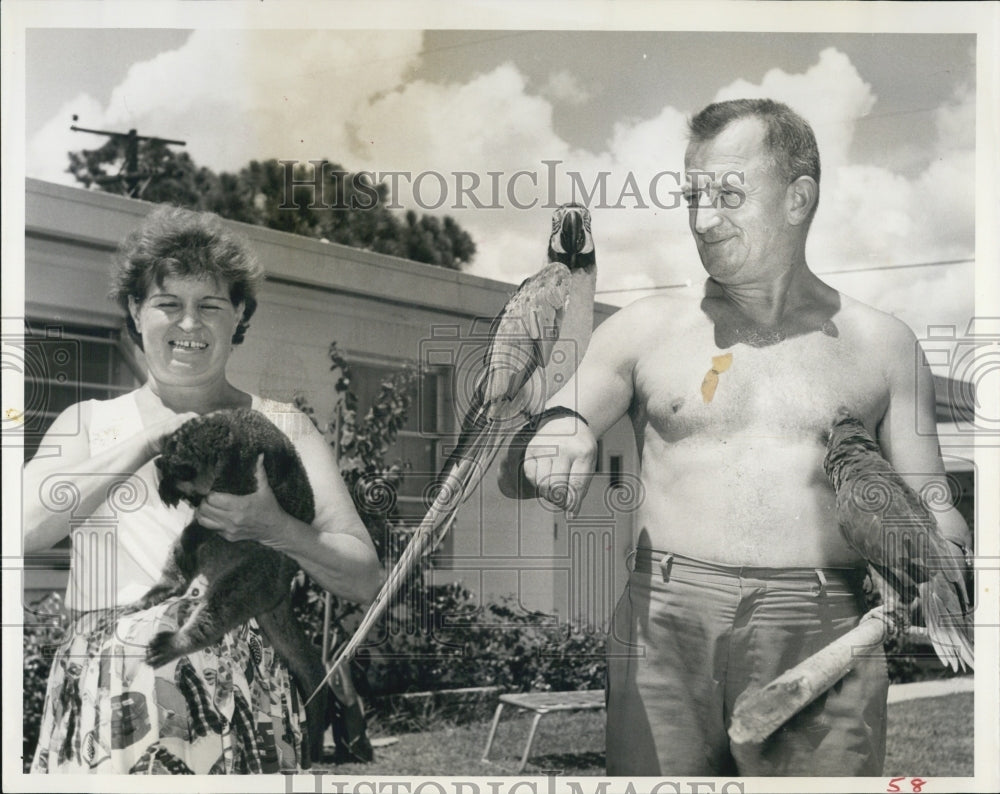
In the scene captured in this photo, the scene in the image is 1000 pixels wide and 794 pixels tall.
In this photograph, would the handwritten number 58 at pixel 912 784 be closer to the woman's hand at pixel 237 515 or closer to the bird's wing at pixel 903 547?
the bird's wing at pixel 903 547

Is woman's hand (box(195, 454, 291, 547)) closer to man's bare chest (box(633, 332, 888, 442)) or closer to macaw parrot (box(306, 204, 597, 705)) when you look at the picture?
macaw parrot (box(306, 204, 597, 705))

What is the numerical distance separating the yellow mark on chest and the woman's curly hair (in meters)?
1.70

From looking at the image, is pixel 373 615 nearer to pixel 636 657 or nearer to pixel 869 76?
pixel 636 657

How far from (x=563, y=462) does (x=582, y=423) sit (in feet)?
0.53

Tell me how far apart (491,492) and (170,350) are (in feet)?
4.34

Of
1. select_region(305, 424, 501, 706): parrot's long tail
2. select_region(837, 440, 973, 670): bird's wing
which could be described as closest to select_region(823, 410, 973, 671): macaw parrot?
select_region(837, 440, 973, 670): bird's wing

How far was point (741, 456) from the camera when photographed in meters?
3.92

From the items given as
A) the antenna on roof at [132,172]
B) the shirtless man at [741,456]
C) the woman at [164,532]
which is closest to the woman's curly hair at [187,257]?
the woman at [164,532]

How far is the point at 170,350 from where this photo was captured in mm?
4062

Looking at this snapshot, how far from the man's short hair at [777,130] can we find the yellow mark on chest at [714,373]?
71cm

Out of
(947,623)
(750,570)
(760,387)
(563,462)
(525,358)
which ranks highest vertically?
(525,358)

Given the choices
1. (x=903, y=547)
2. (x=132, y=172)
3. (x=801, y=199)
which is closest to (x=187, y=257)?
(x=132, y=172)

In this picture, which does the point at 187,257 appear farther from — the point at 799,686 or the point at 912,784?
the point at 912,784

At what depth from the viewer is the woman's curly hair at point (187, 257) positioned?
404cm
